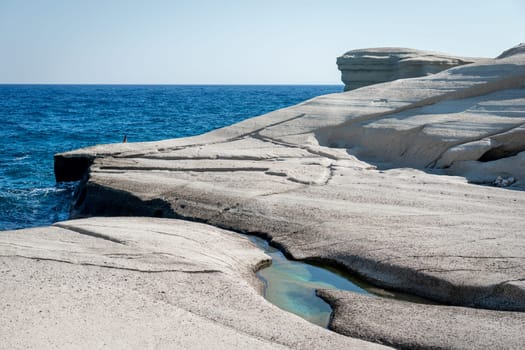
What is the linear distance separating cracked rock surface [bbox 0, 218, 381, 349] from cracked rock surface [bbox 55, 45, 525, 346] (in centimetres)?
136

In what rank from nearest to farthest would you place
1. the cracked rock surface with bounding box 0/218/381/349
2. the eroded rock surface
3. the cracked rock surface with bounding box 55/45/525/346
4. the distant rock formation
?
the cracked rock surface with bounding box 0/218/381/349, the eroded rock surface, the cracked rock surface with bounding box 55/45/525/346, the distant rock formation

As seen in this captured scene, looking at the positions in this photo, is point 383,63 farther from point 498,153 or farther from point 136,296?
point 136,296

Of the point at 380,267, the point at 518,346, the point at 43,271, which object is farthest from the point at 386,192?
the point at 43,271

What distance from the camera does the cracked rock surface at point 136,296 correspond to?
4.18m

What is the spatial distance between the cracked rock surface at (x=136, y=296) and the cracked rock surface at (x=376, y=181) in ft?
4.45

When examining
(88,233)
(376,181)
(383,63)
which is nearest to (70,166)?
(88,233)

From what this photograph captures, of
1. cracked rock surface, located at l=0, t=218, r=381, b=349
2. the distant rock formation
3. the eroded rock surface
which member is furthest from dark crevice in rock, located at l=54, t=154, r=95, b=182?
the distant rock formation

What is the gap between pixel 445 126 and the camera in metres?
11.1

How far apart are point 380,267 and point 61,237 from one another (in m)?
3.61

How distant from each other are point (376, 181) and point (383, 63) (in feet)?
58.6

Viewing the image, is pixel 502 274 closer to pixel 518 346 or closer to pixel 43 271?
pixel 518 346

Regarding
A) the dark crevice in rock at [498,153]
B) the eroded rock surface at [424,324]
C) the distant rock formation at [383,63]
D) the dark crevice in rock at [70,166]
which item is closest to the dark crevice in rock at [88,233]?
the eroded rock surface at [424,324]

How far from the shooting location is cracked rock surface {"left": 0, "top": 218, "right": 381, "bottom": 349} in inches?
165

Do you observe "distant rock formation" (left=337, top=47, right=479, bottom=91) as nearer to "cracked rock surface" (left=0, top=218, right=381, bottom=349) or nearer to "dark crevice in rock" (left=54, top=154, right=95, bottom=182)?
"dark crevice in rock" (left=54, top=154, right=95, bottom=182)
